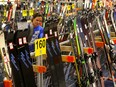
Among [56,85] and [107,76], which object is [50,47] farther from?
[107,76]

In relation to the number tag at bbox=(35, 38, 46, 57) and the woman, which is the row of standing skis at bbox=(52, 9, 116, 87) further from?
the number tag at bbox=(35, 38, 46, 57)

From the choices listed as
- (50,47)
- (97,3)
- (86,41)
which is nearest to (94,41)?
(86,41)

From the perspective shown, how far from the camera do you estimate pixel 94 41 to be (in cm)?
340

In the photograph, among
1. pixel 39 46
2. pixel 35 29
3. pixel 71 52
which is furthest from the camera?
pixel 71 52

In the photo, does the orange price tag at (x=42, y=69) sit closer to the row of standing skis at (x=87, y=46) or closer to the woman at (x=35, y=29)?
the woman at (x=35, y=29)

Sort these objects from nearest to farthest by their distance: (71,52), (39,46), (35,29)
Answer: (39,46) < (35,29) < (71,52)

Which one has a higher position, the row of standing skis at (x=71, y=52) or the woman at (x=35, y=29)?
the woman at (x=35, y=29)

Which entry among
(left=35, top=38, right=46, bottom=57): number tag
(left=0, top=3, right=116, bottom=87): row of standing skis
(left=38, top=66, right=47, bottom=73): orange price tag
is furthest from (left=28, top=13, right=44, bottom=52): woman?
(left=38, top=66, right=47, bottom=73): orange price tag

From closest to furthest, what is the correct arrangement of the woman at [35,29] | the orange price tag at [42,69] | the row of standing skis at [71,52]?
the row of standing skis at [71,52], the orange price tag at [42,69], the woman at [35,29]

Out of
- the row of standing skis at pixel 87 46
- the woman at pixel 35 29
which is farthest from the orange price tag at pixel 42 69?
the row of standing skis at pixel 87 46

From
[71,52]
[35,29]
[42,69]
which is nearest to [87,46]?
[71,52]

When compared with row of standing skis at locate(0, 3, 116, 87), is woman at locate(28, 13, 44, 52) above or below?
above

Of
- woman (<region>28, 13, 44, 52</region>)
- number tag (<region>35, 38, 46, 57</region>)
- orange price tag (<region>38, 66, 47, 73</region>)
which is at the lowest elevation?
orange price tag (<region>38, 66, 47, 73</region>)

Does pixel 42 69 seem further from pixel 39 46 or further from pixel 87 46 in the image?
pixel 87 46
